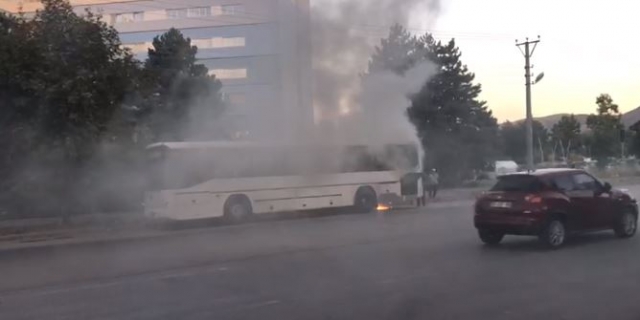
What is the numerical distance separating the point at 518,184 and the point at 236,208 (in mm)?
10539

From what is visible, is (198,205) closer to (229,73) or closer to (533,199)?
(229,73)

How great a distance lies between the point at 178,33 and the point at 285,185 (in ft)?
19.2

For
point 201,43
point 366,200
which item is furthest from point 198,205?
point 201,43

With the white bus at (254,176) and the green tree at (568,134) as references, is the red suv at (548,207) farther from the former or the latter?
the green tree at (568,134)

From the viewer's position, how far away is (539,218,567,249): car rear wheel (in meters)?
13.4

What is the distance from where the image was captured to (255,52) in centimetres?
1391

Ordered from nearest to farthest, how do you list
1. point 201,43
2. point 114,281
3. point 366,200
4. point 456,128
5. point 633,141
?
point 114,281 → point 201,43 → point 366,200 → point 456,128 → point 633,141

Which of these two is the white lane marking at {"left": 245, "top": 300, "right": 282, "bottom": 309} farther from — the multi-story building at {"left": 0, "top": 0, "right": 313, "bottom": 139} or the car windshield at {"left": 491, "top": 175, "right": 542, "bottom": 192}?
the car windshield at {"left": 491, "top": 175, "right": 542, "bottom": 192}

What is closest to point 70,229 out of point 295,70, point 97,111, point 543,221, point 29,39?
point 97,111

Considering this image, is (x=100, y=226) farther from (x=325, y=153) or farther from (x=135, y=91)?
(x=325, y=153)

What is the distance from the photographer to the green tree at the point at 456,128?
42.1 meters

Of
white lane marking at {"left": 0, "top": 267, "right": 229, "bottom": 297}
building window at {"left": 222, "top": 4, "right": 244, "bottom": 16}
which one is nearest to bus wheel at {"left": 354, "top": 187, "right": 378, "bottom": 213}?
building window at {"left": 222, "top": 4, "right": 244, "bottom": 16}

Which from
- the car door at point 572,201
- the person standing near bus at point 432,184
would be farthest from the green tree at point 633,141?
the car door at point 572,201

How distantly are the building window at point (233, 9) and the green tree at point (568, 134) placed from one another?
64.5 m
